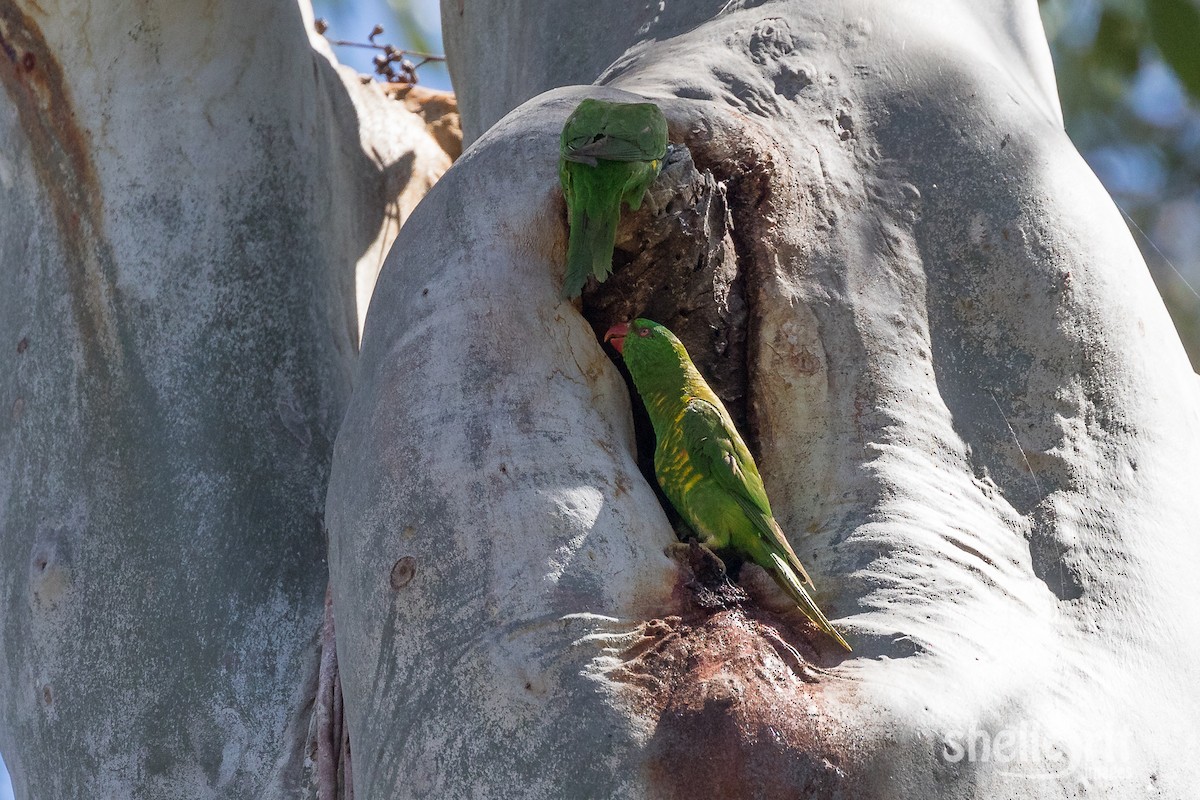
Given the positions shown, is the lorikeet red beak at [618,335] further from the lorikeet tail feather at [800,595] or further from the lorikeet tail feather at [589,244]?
the lorikeet tail feather at [800,595]

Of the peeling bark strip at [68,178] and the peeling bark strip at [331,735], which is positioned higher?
the peeling bark strip at [68,178]

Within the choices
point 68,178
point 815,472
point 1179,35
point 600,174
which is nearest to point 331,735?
point 815,472

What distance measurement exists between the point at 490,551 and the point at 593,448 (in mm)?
245

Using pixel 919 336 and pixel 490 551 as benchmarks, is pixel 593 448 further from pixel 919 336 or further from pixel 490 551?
pixel 919 336

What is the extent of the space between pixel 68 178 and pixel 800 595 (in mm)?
1653

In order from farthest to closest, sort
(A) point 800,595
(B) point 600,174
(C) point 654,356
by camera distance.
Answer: (C) point 654,356 → (B) point 600,174 → (A) point 800,595

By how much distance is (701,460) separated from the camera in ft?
6.25

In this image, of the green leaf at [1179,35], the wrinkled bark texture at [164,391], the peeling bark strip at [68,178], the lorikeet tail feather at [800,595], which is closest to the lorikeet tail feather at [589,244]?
the lorikeet tail feather at [800,595]

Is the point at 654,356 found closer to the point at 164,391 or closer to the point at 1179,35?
the point at 164,391

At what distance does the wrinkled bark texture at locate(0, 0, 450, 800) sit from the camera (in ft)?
6.49

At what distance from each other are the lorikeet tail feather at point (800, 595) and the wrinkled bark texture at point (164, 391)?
0.82 meters

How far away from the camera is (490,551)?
160 cm

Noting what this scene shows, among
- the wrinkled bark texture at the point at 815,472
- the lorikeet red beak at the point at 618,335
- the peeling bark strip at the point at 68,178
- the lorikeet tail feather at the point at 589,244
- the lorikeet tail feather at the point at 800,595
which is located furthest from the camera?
the peeling bark strip at the point at 68,178

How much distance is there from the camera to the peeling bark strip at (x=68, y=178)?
7.35 ft
